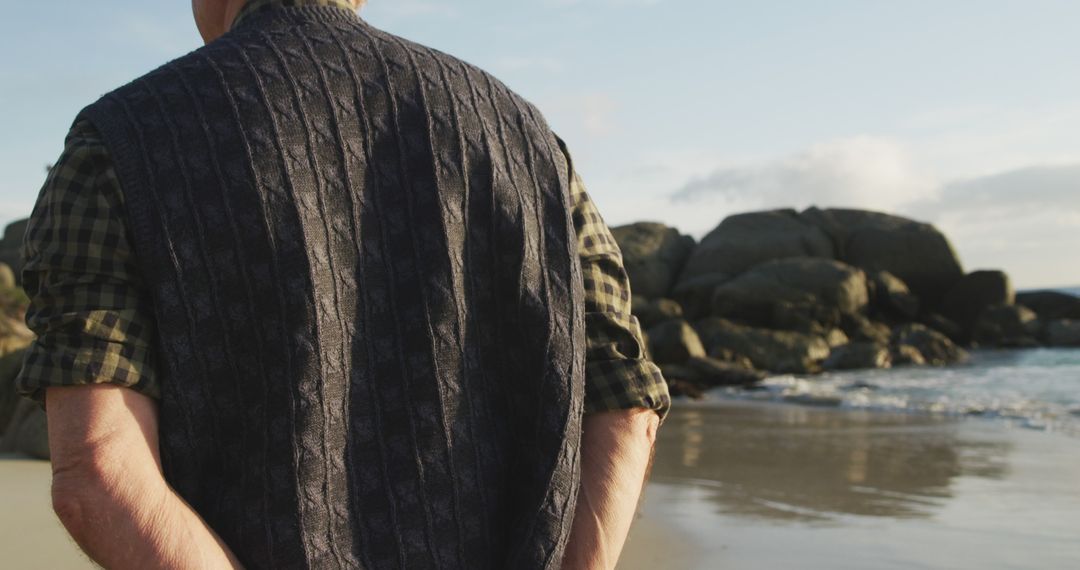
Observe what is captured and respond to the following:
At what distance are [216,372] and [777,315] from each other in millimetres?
19892

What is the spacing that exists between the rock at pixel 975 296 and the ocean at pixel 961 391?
4.27 metres

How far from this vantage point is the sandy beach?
189 inches

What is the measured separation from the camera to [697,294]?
2267 centimetres

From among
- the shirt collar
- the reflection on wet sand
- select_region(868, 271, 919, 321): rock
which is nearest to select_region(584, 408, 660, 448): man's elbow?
the shirt collar

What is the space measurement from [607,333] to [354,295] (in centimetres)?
37

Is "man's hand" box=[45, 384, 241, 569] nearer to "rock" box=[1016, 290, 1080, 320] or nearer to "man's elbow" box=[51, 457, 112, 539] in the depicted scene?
"man's elbow" box=[51, 457, 112, 539]

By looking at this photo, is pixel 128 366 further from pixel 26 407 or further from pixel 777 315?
pixel 777 315

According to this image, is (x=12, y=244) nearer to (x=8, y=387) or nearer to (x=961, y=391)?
(x=8, y=387)

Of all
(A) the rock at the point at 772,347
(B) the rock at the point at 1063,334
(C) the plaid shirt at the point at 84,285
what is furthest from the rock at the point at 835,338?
(C) the plaid shirt at the point at 84,285

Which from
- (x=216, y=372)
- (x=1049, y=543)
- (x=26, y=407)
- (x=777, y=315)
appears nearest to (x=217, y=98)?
(x=216, y=372)

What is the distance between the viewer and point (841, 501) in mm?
6316

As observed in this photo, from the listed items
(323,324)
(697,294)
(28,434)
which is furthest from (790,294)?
(323,324)

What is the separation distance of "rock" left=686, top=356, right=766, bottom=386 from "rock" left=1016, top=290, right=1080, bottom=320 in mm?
12241

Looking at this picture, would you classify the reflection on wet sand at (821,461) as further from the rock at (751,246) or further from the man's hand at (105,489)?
the rock at (751,246)
